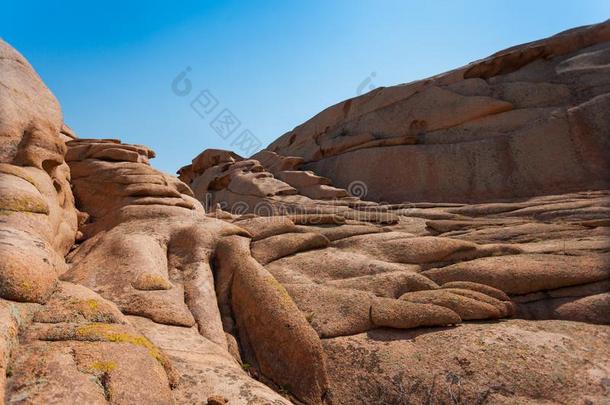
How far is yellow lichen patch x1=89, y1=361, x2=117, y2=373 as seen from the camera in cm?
719

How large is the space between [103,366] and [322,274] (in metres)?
10.3

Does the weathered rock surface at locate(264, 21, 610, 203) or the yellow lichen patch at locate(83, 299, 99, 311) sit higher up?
the weathered rock surface at locate(264, 21, 610, 203)

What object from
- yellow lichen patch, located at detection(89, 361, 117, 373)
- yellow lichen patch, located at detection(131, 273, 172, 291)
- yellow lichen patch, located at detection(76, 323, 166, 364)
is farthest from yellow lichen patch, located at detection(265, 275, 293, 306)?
yellow lichen patch, located at detection(89, 361, 117, 373)

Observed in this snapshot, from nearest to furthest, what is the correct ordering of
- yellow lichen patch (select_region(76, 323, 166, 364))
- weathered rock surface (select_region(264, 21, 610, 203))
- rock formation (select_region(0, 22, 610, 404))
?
yellow lichen patch (select_region(76, 323, 166, 364)), rock formation (select_region(0, 22, 610, 404)), weathered rock surface (select_region(264, 21, 610, 203))

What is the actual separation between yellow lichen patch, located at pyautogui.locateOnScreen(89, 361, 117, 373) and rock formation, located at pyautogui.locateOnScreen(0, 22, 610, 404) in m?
0.04

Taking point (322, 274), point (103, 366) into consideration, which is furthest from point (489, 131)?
point (103, 366)

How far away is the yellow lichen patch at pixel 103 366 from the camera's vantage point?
719 cm

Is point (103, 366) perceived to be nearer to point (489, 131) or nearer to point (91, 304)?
point (91, 304)

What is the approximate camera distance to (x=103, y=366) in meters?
7.30

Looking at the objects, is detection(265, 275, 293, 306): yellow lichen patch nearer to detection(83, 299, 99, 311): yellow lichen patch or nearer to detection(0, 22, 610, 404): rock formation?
detection(0, 22, 610, 404): rock formation

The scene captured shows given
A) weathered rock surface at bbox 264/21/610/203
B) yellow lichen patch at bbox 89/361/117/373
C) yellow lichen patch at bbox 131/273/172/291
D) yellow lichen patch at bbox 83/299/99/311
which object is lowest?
yellow lichen patch at bbox 89/361/117/373

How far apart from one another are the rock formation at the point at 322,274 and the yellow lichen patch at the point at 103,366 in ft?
0.12

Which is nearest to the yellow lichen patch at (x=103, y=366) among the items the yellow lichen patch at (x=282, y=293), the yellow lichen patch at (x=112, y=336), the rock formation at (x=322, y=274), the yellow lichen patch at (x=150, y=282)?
the rock formation at (x=322, y=274)

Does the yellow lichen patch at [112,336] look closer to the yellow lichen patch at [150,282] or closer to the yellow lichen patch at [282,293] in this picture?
the yellow lichen patch at [150,282]
